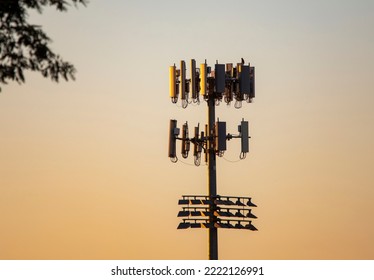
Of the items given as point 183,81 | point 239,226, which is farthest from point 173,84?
point 239,226

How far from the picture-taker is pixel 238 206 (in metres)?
54.0

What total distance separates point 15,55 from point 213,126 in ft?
94.1

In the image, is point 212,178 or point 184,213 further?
point 212,178

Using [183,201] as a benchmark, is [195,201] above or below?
above

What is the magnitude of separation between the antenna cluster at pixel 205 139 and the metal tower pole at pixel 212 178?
20 centimetres

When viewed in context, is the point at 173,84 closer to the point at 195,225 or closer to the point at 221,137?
the point at 221,137

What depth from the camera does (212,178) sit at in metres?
55.9

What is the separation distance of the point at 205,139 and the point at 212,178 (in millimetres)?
1850

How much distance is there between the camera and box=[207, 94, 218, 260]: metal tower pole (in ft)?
180

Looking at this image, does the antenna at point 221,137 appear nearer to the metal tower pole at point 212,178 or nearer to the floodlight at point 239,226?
the metal tower pole at point 212,178

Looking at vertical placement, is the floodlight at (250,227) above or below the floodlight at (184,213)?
below

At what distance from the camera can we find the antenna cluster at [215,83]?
54781 mm

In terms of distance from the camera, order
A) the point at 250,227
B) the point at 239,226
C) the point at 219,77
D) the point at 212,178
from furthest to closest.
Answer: the point at 212,178
the point at 219,77
the point at 239,226
the point at 250,227
